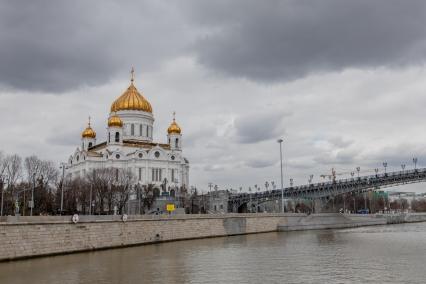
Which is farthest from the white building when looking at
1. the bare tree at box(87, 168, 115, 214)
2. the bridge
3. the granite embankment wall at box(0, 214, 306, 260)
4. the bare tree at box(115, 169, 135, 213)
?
the granite embankment wall at box(0, 214, 306, 260)

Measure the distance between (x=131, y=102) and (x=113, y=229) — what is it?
44.4 metres

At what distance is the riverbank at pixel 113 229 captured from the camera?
27.2 metres

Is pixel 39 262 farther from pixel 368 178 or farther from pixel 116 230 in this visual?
pixel 368 178

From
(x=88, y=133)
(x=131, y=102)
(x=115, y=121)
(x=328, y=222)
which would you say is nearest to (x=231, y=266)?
(x=328, y=222)

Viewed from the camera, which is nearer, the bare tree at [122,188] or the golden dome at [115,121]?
the bare tree at [122,188]

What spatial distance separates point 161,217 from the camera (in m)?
39.5

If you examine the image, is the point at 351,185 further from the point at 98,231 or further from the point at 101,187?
the point at 98,231

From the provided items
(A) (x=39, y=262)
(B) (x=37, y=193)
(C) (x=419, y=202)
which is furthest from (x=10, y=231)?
(C) (x=419, y=202)

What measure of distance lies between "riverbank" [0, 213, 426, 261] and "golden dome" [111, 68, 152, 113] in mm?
32029

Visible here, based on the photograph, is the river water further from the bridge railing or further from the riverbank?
the bridge railing

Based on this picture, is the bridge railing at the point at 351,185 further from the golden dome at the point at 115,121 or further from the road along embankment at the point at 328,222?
the golden dome at the point at 115,121

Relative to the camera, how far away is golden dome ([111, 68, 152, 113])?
76438 millimetres

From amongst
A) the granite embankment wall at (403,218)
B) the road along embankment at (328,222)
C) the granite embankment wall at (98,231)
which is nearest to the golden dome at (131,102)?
the road along embankment at (328,222)

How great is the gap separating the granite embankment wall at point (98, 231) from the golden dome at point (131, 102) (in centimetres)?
3335
